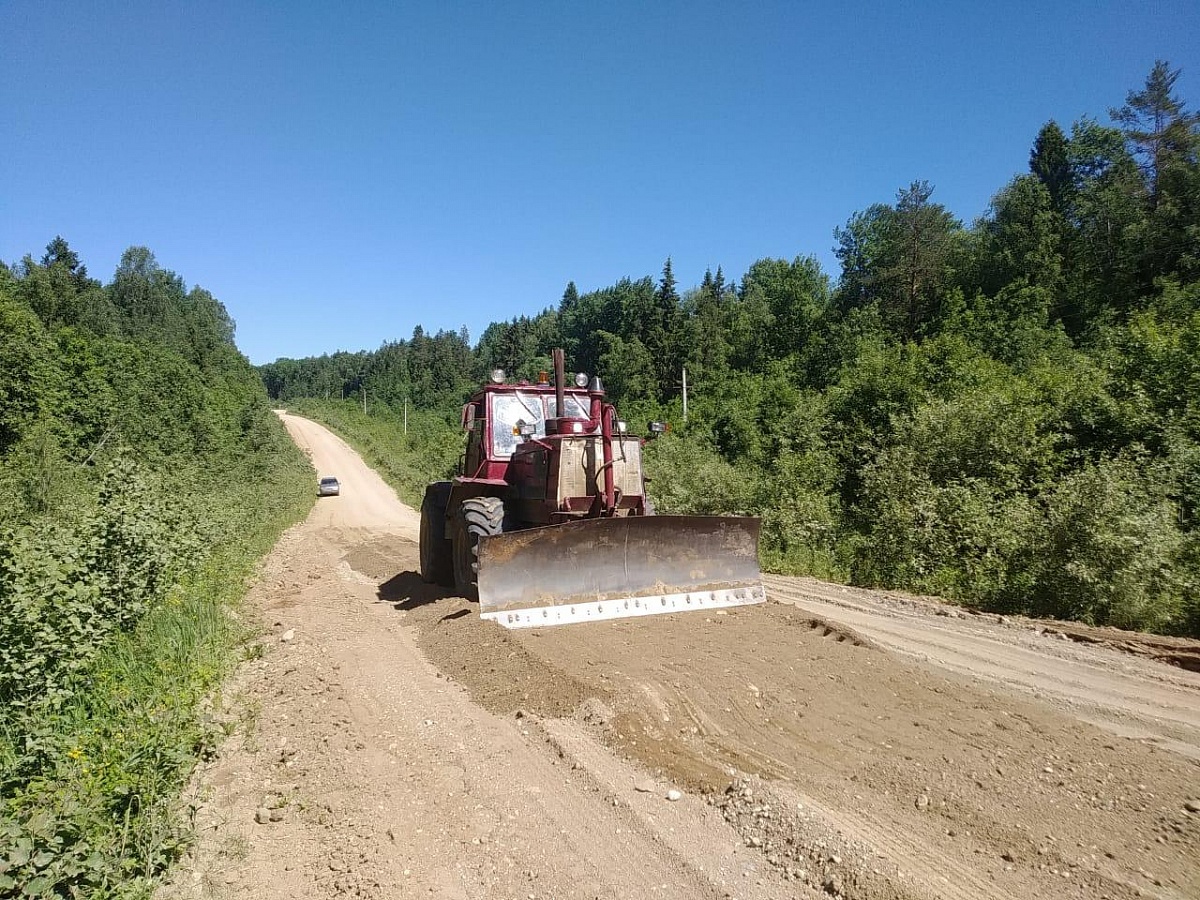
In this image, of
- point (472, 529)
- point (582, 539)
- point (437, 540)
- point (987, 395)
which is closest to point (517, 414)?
point (472, 529)

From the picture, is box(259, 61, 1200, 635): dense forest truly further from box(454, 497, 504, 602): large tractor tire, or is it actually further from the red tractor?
box(454, 497, 504, 602): large tractor tire

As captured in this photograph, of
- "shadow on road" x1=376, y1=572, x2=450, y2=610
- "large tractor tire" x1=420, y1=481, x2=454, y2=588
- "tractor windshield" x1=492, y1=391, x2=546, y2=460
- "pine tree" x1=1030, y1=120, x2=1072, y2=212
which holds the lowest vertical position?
"shadow on road" x1=376, y1=572, x2=450, y2=610

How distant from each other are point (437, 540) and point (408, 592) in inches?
36.2

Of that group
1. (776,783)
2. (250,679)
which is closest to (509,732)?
(776,783)

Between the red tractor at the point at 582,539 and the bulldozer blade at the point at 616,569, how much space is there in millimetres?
11

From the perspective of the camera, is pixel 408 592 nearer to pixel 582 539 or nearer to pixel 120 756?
pixel 582 539

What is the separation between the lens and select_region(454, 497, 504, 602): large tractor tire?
7.63 metres

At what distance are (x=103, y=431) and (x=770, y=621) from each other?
25981mm

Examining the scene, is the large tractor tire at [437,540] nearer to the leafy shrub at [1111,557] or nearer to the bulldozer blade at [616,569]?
the bulldozer blade at [616,569]

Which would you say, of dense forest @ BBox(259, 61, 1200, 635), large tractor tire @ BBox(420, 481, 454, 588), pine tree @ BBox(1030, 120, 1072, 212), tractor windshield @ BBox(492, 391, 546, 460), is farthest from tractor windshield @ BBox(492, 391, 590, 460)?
pine tree @ BBox(1030, 120, 1072, 212)

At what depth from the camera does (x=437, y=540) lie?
9797 millimetres

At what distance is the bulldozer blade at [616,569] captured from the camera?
6773mm

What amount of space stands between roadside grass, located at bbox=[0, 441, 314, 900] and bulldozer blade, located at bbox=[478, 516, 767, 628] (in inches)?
103

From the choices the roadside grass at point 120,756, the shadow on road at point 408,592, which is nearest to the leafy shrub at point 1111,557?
the shadow on road at point 408,592
